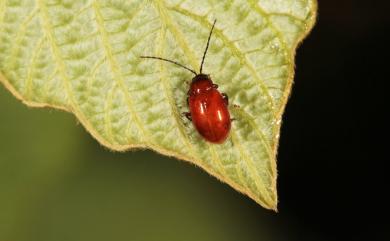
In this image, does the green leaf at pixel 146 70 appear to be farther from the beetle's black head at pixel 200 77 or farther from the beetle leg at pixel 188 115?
the beetle leg at pixel 188 115

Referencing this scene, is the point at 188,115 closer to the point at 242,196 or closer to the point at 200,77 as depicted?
the point at 200,77

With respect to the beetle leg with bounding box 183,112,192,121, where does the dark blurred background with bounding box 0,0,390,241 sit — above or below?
below

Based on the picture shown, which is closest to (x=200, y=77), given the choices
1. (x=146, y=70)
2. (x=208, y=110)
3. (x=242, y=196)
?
(x=146, y=70)

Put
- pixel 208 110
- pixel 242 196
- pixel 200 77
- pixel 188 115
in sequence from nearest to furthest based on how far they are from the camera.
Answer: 1. pixel 200 77
2. pixel 188 115
3. pixel 208 110
4. pixel 242 196

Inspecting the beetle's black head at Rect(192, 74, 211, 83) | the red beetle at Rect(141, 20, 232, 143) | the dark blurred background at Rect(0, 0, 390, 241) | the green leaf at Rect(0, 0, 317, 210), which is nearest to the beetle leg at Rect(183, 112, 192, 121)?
the red beetle at Rect(141, 20, 232, 143)

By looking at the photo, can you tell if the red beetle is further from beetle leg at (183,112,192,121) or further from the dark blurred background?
the dark blurred background

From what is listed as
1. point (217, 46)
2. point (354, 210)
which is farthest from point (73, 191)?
point (217, 46)
